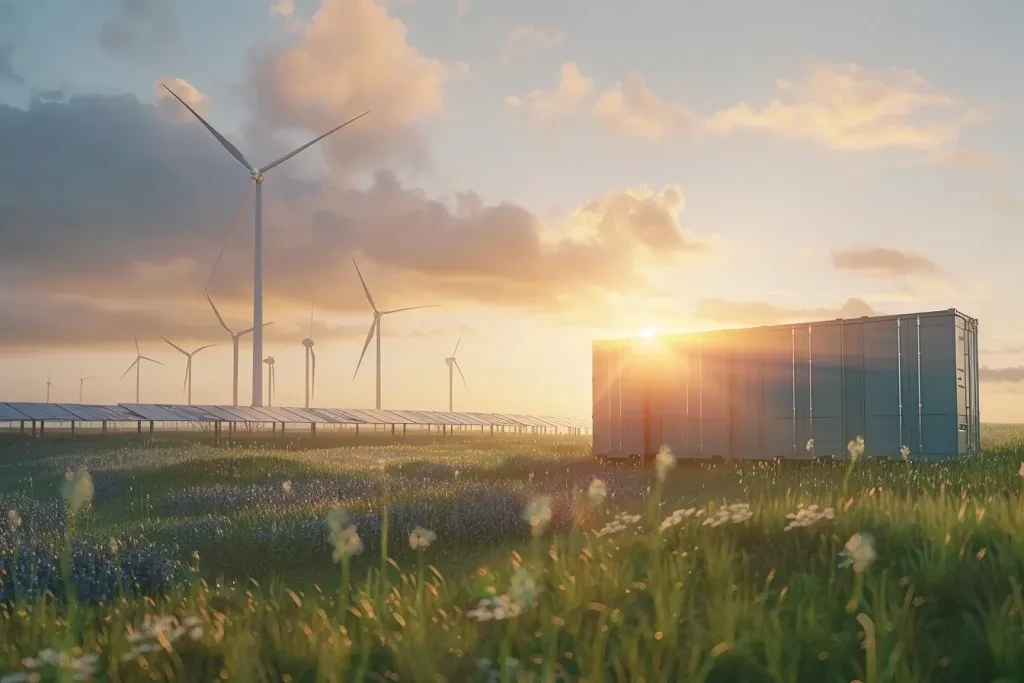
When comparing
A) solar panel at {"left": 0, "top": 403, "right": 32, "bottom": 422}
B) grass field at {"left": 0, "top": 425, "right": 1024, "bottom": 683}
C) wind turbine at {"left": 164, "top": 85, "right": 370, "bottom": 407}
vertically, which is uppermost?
wind turbine at {"left": 164, "top": 85, "right": 370, "bottom": 407}

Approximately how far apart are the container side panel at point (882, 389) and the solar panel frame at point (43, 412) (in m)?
57.5

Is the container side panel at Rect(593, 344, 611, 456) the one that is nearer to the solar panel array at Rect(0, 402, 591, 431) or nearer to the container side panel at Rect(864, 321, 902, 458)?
the container side panel at Rect(864, 321, 902, 458)

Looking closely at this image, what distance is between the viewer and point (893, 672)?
494 centimetres

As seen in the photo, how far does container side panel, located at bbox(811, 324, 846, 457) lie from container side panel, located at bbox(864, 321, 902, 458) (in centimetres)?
79

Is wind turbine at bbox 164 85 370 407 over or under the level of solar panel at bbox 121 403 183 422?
over

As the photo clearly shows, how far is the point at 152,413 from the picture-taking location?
6556 centimetres

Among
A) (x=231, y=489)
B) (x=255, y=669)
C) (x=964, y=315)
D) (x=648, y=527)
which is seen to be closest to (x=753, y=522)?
(x=648, y=527)

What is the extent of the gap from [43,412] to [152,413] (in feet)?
32.4

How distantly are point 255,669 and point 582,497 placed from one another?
1498cm

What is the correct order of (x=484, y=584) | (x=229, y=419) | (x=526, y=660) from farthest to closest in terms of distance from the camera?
(x=229, y=419) < (x=484, y=584) < (x=526, y=660)

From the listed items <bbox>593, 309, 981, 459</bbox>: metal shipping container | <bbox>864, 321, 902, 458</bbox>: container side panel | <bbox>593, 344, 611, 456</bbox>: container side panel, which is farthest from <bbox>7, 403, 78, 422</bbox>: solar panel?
<bbox>864, 321, 902, 458</bbox>: container side panel

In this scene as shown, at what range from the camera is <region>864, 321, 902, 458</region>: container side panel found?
2680 cm

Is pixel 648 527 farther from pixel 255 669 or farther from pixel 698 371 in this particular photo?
pixel 698 371

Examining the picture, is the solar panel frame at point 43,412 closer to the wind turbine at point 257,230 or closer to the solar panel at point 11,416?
the solar panel at point 11,416
